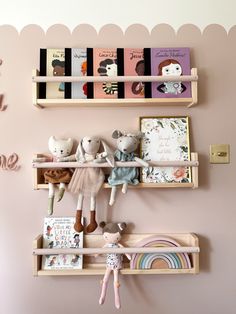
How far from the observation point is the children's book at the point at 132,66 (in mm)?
1290

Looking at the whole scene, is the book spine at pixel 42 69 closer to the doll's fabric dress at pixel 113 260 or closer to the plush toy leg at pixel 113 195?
the plush toy leg at pixel 113 195

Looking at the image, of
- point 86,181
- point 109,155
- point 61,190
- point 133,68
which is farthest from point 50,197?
point 133,68

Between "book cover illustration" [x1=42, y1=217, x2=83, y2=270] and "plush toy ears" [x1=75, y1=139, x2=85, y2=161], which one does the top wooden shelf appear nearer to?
"plush toy ears" [x1=75, y1=139, x2=85, y2=161]

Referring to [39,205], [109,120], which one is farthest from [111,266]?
[109,120]

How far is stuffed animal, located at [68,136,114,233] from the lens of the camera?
1.25 metres

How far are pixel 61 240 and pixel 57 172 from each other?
0.92ft

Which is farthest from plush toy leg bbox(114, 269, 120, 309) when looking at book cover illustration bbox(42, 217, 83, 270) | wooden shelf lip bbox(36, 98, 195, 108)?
wooden shelf lip bbox(36, 98, 195, 108)

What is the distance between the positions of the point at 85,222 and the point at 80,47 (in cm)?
72

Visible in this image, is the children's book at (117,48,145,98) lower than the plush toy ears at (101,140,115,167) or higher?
higher

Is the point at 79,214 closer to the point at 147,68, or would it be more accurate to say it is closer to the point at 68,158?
the point at 68,158

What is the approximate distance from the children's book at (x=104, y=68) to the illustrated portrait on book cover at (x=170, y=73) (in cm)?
18

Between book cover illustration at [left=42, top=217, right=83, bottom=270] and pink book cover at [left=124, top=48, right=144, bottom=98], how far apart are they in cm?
57

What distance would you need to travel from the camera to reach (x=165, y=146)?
131 cm

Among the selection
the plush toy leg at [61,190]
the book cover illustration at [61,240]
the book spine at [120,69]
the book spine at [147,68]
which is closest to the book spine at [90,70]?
the book spine at [120,69]
